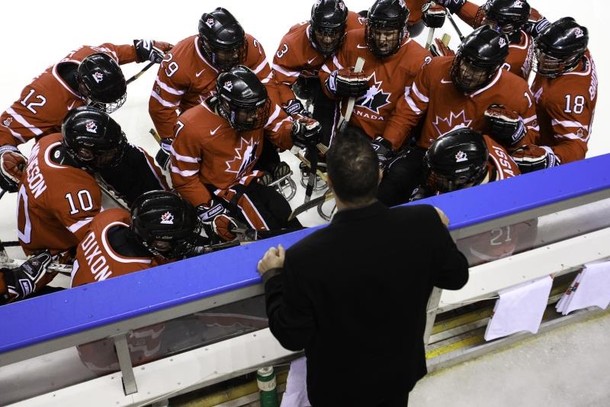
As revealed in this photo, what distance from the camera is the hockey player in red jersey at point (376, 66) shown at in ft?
8.48

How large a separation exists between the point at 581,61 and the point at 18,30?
3.74 m

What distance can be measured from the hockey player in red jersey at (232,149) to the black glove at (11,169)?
688mm

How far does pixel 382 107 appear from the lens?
280 centimetres

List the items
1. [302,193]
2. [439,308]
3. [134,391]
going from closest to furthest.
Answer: [134,391] < [439,308] < [302,193]

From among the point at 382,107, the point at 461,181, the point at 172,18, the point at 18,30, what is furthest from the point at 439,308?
the point at 18,30

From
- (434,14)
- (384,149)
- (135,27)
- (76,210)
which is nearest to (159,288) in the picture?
(76,210)

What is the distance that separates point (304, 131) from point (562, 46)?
117 centimetres

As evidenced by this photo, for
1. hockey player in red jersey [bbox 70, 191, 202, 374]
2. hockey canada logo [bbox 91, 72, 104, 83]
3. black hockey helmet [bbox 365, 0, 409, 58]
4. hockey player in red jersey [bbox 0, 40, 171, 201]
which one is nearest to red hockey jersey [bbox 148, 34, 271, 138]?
hockey player in red jersey [bbox 0, 40, 171, 201]

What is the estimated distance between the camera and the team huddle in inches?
76.4

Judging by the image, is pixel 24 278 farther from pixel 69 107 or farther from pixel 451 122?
pixel 451 122

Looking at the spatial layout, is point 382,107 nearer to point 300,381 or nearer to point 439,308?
point 439,308

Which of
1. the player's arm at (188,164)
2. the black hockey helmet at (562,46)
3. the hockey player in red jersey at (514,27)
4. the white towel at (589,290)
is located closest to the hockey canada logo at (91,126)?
the player's arm at (188,164)

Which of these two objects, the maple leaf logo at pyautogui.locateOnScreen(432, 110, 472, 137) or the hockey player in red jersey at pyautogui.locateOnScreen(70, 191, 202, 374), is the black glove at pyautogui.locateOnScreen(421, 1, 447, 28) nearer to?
the maple leaf logo at pyautogui.locateOnScreen(432, 110, 472, 137)

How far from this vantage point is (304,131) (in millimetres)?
2566
